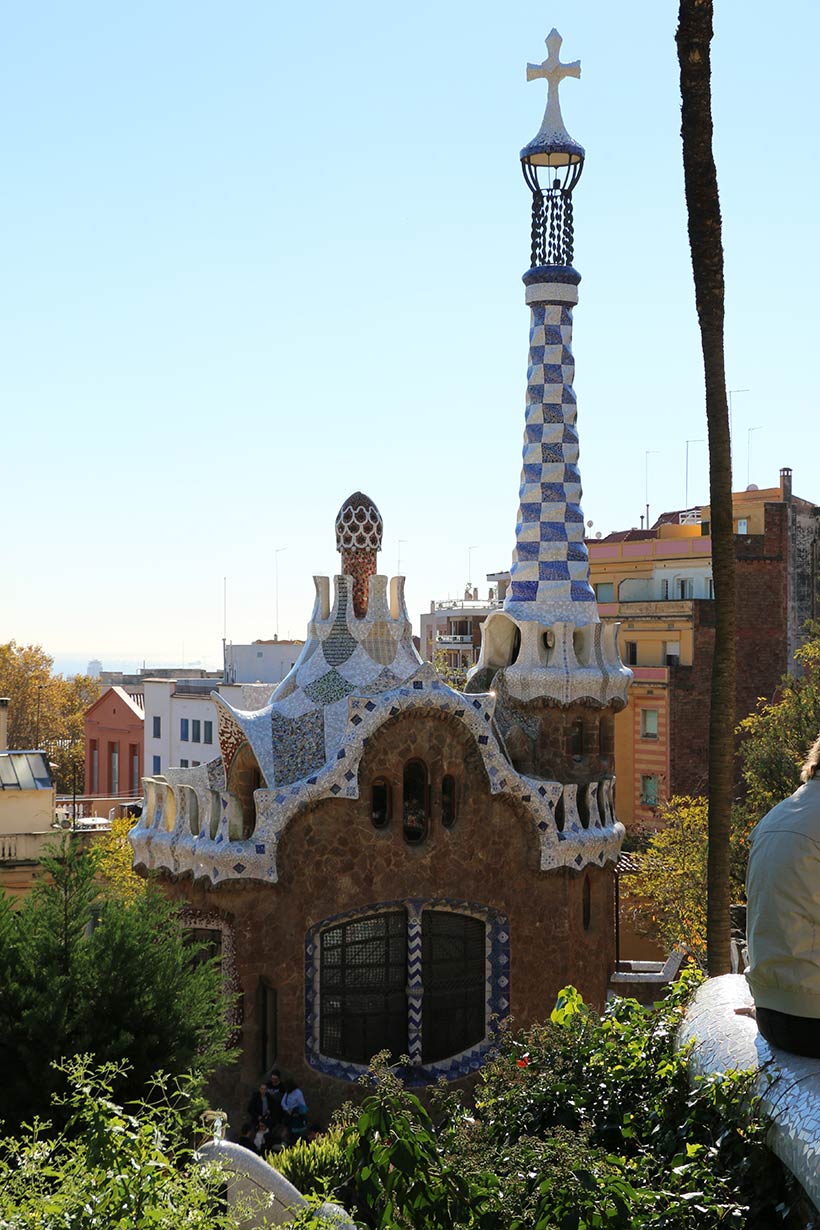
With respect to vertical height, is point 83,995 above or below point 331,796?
below

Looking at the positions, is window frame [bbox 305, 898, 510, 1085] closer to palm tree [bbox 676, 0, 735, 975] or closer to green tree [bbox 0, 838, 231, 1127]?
green tree [bbox 0, 838, 231, 1127]

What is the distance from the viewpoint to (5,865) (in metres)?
19.1

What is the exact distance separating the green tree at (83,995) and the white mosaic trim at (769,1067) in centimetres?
448

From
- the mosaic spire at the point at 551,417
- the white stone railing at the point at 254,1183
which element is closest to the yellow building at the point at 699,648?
the mosaic spire at the point at 551,417

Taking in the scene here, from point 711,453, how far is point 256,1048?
7.57 metres

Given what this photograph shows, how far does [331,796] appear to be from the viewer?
14.0 m

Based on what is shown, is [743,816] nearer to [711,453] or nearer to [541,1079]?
[711,453]

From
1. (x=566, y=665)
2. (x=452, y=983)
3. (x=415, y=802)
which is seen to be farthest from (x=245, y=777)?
(x=566, y=665)

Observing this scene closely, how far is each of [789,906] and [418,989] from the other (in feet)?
34.6

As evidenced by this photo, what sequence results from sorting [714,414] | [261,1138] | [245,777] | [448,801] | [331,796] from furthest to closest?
[245,777], [448,801], [331,796], [261,1138], [714,414]

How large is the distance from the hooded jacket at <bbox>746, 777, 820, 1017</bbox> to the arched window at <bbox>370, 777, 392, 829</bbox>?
9.80 metres

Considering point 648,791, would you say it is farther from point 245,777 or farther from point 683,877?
point 245,777

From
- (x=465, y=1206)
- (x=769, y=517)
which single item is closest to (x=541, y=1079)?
(x=465, y=1206)

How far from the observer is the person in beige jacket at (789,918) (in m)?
4.57
